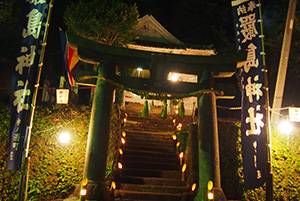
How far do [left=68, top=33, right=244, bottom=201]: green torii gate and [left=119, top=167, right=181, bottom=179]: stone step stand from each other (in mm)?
2123

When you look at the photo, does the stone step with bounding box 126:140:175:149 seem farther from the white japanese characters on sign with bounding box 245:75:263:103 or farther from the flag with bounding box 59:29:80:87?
the white japanese characters on sign with bounding box 245:75:263:103

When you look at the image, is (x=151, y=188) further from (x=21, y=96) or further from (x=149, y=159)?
(x=21, y=96)

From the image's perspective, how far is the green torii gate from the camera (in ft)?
28.8

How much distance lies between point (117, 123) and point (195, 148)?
4083 millimetres

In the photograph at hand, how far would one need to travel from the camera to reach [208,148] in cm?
923

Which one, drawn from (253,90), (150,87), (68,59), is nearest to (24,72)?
(150,87)

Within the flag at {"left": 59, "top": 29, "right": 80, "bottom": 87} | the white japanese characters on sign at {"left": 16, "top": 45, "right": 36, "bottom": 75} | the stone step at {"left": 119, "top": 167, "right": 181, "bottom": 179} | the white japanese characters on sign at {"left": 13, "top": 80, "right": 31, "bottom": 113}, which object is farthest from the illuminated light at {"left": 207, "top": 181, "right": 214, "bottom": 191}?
the flag at {"left": 59, "top": 29, "right": 80, "bottom": 87}

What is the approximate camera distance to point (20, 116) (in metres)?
7.67

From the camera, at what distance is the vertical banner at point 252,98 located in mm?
8883

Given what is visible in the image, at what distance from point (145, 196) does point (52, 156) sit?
4.25m

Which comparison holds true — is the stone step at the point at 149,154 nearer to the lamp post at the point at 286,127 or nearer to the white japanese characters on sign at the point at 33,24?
the lamp post at the point at 286,127

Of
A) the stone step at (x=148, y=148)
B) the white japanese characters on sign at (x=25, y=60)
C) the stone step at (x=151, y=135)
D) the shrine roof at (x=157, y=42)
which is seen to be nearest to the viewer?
the white japanese characters on sign at (x=25, y=60)

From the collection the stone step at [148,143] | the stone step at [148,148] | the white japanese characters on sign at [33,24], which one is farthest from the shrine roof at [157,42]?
the white japanese characters on sign at [33,24]

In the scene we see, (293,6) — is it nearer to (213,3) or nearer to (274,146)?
(274,146)
